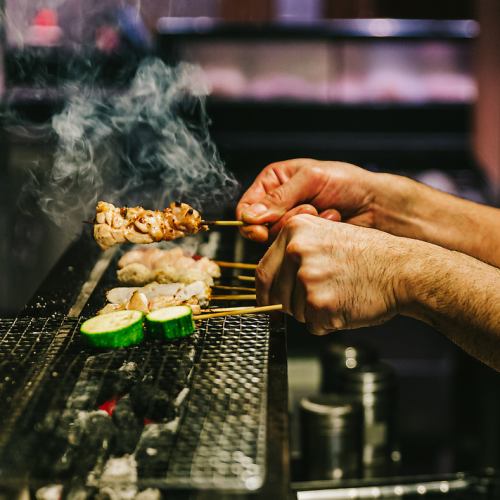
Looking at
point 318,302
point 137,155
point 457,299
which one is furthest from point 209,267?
point 137,155

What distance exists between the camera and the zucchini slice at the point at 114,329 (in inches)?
99.9

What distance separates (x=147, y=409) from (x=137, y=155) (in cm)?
536

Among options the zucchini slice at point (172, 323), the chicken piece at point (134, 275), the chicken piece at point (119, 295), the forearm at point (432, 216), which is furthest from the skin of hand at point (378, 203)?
the zucchini slice at point (172, 323)

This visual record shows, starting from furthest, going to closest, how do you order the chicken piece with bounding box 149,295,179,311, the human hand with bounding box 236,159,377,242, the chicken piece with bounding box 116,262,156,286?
the human hand with bounding box 236,159,377,242 < the chicken piece with bounding box 116,262,156,286 < the chicken piece with bounding box 149,295,179,311

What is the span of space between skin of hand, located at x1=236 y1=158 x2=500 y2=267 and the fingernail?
0.21 feet

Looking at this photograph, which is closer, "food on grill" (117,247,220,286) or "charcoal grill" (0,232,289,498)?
"charcoal grill" (0,232,289,498)

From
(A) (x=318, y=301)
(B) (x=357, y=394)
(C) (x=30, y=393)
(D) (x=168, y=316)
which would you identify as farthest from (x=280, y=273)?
(B) (x=357, y=394)

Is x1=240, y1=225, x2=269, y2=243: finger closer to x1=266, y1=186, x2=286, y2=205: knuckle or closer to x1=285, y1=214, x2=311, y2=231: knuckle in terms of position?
x1=266, y1=186, x2=286, y2=205: knuckle

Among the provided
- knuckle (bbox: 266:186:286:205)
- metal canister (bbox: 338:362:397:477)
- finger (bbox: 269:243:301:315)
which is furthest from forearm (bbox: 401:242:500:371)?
metal canister (bbox: 338:362:397:477)

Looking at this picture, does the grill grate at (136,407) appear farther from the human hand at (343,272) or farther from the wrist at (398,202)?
the wrist at (398,202)

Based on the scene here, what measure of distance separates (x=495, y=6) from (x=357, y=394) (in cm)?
546

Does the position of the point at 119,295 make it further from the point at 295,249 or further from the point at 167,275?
the point at 295,249

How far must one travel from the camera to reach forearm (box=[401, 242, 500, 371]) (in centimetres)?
253

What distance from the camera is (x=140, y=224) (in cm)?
336
